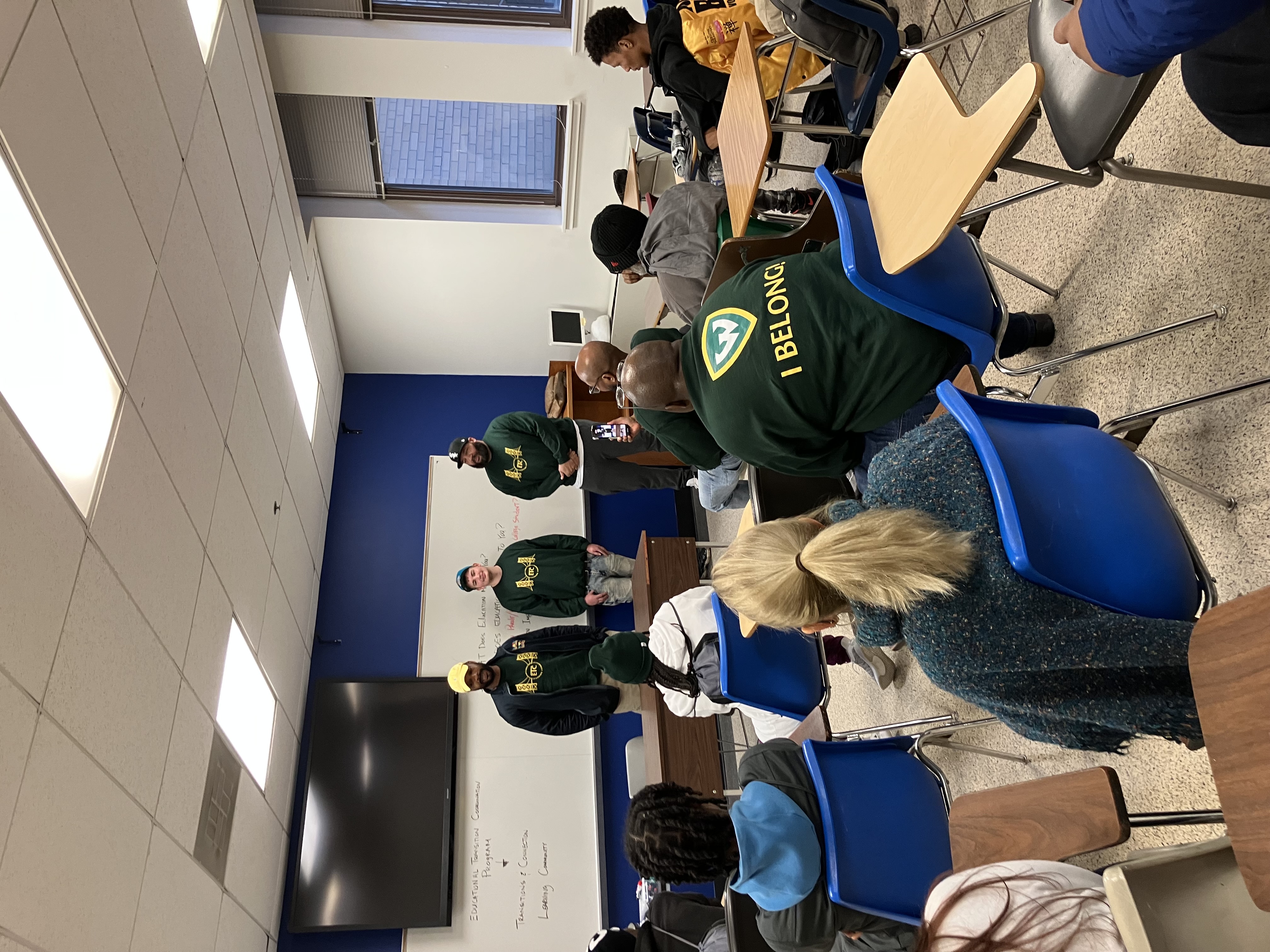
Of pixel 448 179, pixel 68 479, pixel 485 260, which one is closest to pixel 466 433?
pixel 485 260

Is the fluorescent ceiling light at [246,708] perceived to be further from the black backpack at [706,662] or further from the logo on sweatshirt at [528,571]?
the black backpack at [706,662]

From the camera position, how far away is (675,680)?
2896 mm

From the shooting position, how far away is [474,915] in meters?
3.80

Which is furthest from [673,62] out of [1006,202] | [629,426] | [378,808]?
[378,808]

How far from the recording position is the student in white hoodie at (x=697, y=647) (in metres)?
2.64

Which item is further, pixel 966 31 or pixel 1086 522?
pixel 966 31

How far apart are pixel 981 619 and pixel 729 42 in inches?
98.6

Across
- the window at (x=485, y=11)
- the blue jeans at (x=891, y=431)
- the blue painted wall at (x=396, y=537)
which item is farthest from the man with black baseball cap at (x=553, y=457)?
the blue jeans at (x=891, y=431)

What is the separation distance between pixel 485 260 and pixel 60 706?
3.72 meters

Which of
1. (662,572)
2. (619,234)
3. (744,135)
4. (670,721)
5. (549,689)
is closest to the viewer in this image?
(744,135)

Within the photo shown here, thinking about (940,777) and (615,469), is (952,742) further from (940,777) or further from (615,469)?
(615,469)

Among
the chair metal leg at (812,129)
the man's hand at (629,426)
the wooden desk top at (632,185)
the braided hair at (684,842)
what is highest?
the wooden desk top at (632,185)

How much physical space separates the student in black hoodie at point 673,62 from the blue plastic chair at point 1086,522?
2.09 m

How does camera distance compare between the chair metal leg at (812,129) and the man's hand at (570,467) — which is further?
the man's hand at (570,467)
